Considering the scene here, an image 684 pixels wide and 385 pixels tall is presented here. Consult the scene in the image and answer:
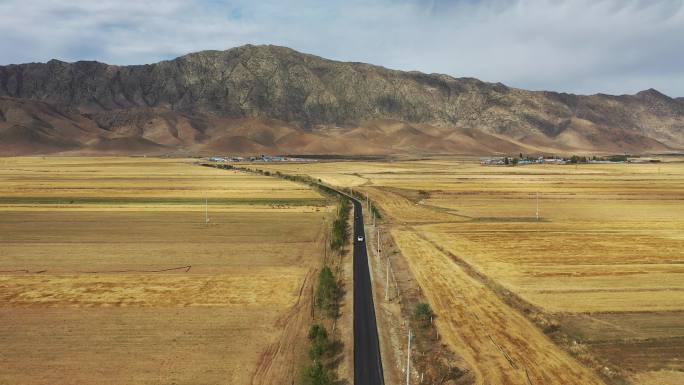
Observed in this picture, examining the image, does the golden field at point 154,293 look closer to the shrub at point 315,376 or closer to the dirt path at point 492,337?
the shrub at point 315,376

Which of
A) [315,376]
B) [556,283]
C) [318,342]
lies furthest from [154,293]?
[556,283]

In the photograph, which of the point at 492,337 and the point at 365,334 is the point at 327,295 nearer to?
the point at 365,334

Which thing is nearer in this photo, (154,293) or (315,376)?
(315,376)

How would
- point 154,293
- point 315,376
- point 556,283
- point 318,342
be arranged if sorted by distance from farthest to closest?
A: point 556,283
point 154,293
point 318,342
point 315,376

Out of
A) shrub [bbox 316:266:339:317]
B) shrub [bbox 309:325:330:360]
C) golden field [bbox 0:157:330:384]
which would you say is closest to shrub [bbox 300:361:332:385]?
golden field [bbox 0:157:330:384]

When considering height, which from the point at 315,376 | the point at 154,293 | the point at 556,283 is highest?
the point at 154,293

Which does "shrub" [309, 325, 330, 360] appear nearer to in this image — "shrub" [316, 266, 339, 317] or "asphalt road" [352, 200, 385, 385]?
"asphalt road" [352, 200, 385, 385]

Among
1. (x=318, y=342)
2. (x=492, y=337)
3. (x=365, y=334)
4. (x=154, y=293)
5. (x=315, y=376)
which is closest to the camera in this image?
(x=315, y=376)

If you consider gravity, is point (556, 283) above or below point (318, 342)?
above
